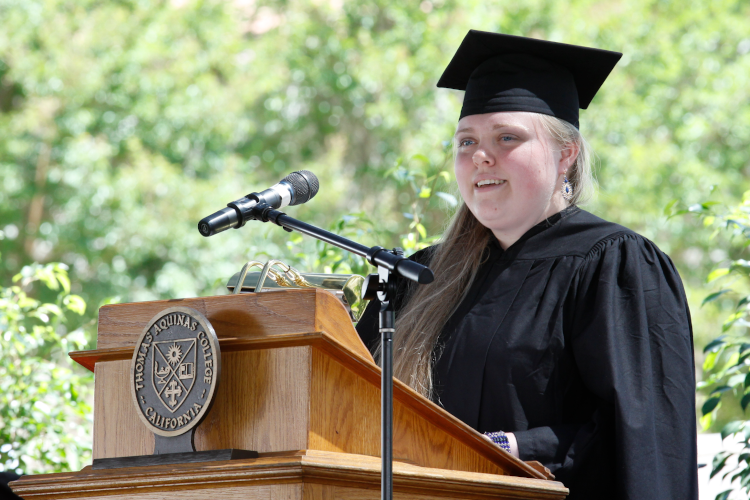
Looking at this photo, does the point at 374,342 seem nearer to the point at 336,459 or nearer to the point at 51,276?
the point at 336,459

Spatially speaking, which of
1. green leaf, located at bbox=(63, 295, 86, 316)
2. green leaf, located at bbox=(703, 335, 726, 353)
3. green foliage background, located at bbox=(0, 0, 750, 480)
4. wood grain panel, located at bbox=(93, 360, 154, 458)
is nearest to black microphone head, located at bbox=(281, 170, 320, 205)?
wood grain panel, located at bbox=(93, 360, 154, 458)

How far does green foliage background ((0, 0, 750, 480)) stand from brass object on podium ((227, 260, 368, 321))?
22.5 ft

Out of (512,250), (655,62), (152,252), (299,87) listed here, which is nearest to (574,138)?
(512,250)

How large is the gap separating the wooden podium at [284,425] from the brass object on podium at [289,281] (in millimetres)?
206

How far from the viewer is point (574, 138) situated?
8.18 feet

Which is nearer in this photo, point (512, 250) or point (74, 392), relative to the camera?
point (512, 250)

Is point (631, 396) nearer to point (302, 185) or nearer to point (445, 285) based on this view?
point (445, 285)

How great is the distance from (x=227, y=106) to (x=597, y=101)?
4593mm

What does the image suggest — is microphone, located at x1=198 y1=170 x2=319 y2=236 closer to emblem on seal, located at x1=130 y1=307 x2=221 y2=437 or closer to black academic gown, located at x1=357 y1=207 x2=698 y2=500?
emblem on seal, located at x1=130 y1=307 x2=221 y2=437

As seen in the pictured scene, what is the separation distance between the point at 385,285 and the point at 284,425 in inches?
12.4

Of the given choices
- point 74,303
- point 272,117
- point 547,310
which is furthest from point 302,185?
point 272,117

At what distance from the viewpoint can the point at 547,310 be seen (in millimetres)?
2191

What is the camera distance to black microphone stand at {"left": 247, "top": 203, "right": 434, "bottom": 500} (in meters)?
1.43

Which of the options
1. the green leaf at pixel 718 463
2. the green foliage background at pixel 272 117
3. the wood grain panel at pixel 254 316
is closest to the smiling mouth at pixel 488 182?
the wood grain panel at pixel 254 316
